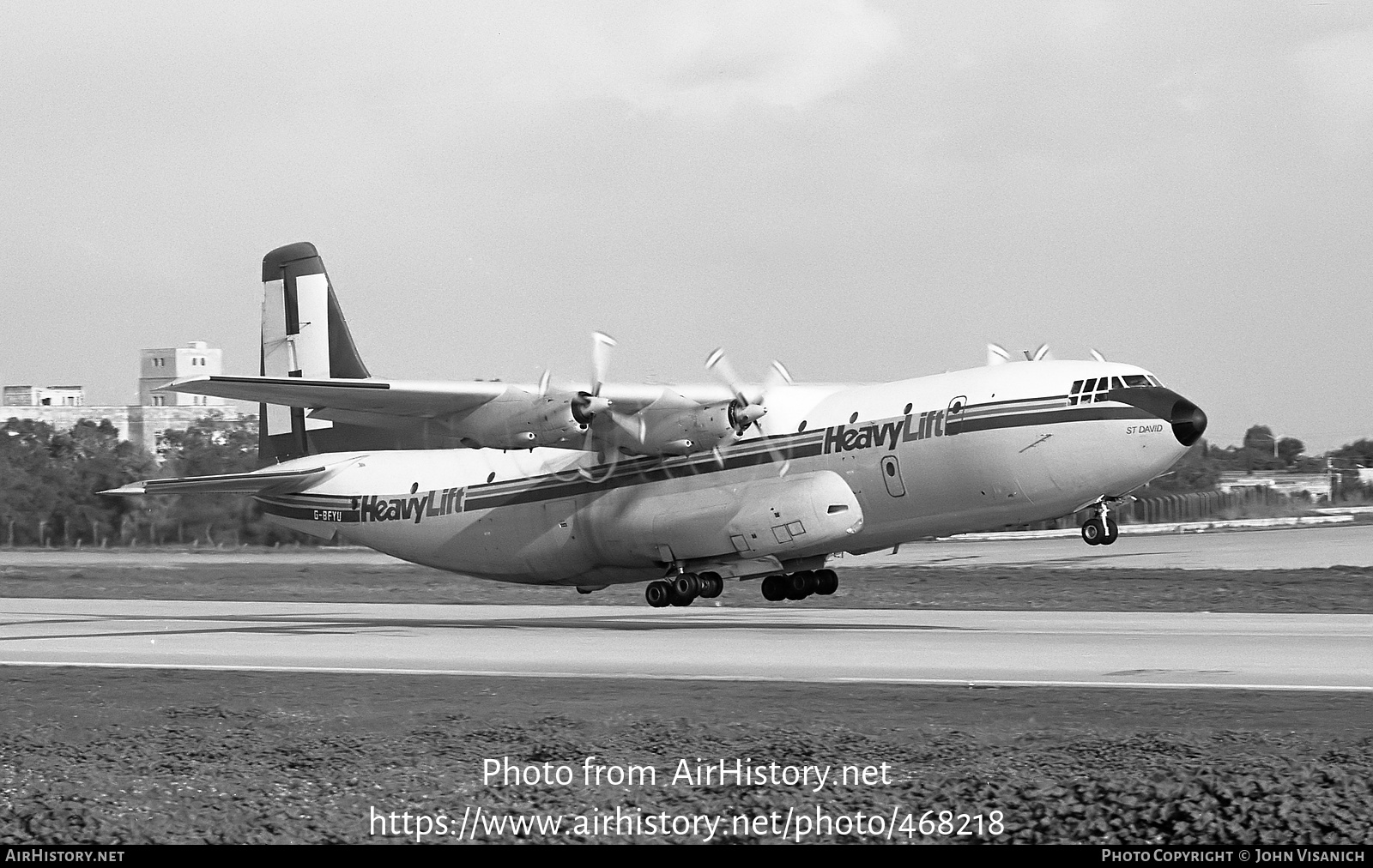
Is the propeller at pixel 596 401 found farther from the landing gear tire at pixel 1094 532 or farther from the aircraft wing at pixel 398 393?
the landing gear tire at pixel 1094 532

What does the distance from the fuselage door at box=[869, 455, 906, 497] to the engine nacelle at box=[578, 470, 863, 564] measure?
846 millimetres

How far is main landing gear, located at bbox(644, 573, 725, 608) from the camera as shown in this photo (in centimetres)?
3288

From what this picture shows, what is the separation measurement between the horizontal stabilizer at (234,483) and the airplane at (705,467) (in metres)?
0.06

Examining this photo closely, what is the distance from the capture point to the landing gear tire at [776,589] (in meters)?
34.1

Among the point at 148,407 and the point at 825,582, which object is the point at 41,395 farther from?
the point at 825,582

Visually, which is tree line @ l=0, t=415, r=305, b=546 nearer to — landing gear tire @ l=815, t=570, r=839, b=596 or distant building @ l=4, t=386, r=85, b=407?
landing gear tire @ l=815, t=570, r=839, b=596

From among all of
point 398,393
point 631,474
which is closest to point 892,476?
point 631,474

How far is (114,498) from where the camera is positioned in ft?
192

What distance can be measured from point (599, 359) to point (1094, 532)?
1063cm

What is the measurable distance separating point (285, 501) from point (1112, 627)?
2087 centimetres

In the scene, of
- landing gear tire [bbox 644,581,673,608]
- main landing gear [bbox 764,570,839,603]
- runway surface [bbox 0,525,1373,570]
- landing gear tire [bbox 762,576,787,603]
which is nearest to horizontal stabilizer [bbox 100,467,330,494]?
landing gear tire [bbox 644,581,673,608]
